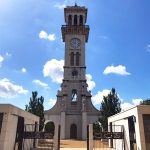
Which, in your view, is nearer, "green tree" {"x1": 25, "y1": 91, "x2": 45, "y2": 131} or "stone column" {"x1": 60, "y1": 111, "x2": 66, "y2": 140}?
"green tree" {"x1": 25, "y1": 91, "x2": 45, "y2": 131}

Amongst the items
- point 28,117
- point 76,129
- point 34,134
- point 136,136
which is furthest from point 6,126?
point 76,129

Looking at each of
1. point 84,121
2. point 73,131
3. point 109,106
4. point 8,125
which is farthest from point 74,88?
point 8,125

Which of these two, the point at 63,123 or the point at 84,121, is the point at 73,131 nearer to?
the point at 63,123

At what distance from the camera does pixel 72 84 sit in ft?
115

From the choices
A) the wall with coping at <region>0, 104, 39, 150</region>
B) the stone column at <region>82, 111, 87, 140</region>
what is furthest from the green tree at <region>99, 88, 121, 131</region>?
the wall with coping at <region>0, 104, 39, 150</region>

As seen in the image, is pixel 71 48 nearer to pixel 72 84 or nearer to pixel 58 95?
pixel 72 84

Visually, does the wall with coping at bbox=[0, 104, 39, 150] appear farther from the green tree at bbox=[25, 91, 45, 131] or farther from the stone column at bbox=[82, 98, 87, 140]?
the stone column at bbox=[82, 98, 87, 140]

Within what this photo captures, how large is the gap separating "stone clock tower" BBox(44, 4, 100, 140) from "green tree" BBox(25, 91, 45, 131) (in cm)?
470

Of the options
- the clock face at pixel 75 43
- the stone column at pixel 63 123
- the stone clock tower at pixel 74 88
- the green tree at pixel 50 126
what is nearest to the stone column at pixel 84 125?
the stone clock tower at pixel 74 88

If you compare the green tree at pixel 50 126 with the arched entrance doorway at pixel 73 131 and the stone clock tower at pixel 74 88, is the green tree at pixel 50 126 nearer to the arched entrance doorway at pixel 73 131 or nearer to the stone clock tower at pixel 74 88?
the stone clock tower at pixel 74 88

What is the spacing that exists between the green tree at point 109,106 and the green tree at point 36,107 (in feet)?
32.3

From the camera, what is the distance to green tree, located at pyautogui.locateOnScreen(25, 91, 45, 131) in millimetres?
27500

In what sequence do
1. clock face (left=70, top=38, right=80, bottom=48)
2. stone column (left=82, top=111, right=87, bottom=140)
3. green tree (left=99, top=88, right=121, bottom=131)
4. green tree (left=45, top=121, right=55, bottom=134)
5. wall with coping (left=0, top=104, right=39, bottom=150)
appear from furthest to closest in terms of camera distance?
1. clock face (left=70, top=38, right=80, bottom=48)
2. green tree (left=45, top=121, right=55, bottom=134)
3. stone column (left=82, top=111, right=87, bottom=140)
4. green tree (left=99, top=88, right=121, bottom=131)
5. wall with coping (left=0, top=104, right=39, bottom=150)

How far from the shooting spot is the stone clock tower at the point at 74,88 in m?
31.8
